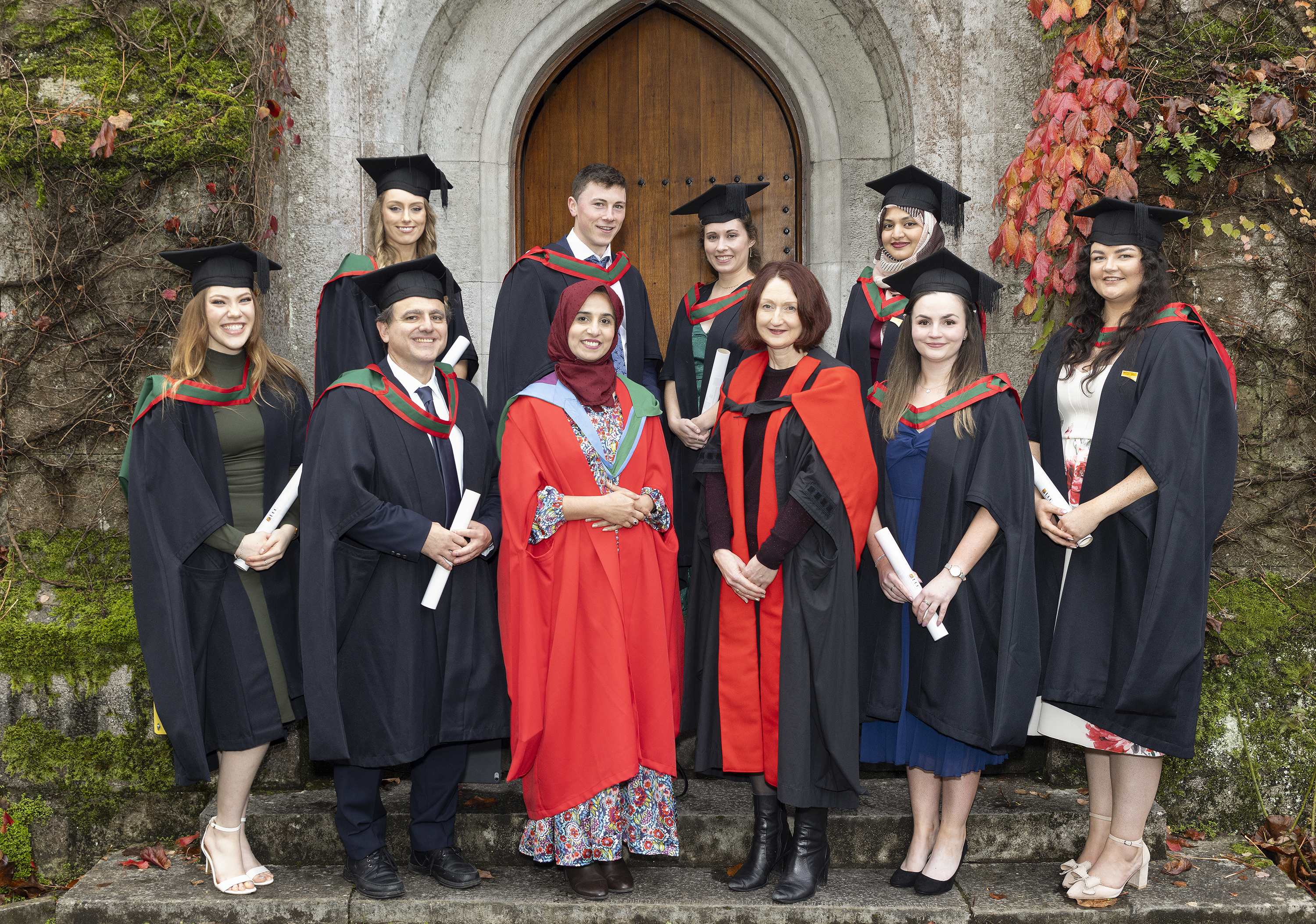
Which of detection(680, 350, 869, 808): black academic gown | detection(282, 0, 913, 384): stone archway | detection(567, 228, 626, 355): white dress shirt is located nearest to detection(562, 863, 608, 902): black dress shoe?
detection(680, 350, 869, 808): black academic gown

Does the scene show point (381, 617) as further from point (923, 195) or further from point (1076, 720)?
point (923, 195)

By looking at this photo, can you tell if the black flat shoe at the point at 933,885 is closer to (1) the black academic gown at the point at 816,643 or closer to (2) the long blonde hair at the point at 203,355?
(1) the black academic gown at the point at 816,643

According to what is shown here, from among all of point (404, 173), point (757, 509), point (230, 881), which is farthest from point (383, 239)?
point (230, 881)

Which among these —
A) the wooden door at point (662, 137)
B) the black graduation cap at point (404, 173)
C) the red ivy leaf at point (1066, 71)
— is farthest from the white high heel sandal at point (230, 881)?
the red ivy leaf at point (1066, 71)

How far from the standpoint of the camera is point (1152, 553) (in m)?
3.13

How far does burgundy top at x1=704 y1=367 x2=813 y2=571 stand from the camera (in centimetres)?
313

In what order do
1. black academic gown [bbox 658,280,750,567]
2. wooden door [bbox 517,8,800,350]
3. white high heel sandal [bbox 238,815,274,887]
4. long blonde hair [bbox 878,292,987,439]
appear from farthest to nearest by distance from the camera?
wooden door [bbox 517,8,800,350] < black academic gown [bbox 658,280,750,567] < white high heel sandal [bbox 238,815,274,887] < long blonde hair [bbox 878,292,987,439]

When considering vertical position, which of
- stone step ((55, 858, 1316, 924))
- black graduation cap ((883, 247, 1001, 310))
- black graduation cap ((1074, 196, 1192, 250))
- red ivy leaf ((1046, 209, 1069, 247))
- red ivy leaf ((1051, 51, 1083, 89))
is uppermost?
red ivy leaf ((1051, 51, 1083, 89))

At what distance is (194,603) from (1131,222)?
3.26m

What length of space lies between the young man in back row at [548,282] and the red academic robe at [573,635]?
2.50 feet

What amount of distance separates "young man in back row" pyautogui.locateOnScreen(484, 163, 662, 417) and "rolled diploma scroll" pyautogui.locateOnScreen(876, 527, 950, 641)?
1314mm

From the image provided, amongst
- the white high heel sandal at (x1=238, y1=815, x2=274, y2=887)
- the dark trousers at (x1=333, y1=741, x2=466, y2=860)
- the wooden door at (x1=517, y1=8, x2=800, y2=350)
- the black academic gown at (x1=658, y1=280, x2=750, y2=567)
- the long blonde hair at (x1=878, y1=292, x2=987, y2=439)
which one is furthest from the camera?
the wooden door at (x1=517, y1=8, x2=800, y2=350)

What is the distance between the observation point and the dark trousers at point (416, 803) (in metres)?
3.31

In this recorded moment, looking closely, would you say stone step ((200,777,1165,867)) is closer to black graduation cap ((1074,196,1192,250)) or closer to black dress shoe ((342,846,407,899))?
black dress shoe ((342,846,407,899))
